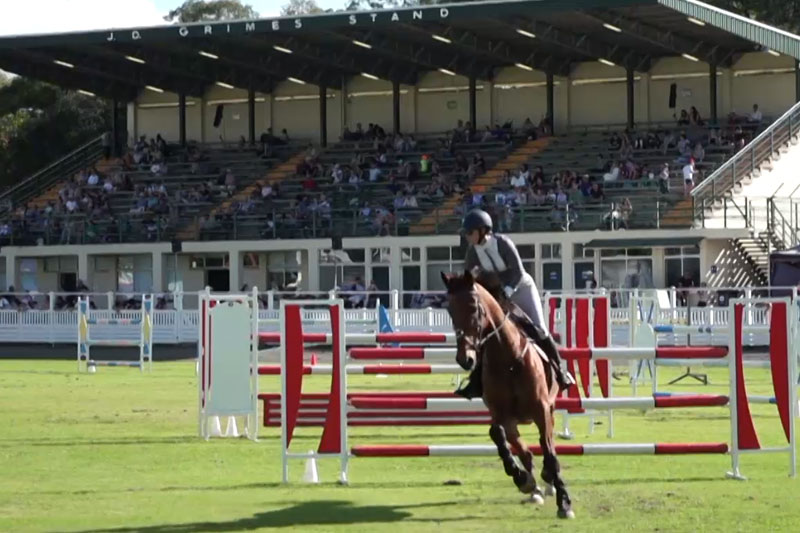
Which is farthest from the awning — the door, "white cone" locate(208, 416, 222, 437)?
"white cone" locate(208, 416, 222, 437)

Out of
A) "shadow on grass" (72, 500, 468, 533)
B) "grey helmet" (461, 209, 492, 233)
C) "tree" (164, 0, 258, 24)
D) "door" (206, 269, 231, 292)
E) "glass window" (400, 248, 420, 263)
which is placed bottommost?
"shadow on grass" (72, 500, 468, 533)

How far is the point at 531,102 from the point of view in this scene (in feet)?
199

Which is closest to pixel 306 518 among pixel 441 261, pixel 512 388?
pixel 512 388

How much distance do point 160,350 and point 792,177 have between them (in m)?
20.6

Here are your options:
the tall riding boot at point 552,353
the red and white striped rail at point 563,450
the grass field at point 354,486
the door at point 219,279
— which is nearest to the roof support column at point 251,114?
the door at point 219,279

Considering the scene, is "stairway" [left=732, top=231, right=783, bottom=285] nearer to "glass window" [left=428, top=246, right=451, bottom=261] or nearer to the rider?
"glass window" [left=428, top=246, right=451, bottom=261]

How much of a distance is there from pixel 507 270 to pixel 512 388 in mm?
1023

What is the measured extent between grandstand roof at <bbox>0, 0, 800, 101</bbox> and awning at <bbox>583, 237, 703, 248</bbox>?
6.77 metres

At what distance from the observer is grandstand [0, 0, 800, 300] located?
50250 mm

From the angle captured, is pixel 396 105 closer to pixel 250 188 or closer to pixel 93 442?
pixel 250 188

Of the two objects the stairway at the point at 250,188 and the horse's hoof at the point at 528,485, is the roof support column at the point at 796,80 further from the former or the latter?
the horse's hoof at the point at 528,485

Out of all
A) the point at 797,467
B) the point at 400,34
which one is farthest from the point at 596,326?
the point at 400,34

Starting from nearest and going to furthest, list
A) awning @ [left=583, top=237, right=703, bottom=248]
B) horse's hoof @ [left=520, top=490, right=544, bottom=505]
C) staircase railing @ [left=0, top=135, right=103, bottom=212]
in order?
horse's hoof @ [left=520, top=490, right=544, bottom=505] < awning @ [left=583, top=237, right=703, bottom=248] < staircase railing @ [left=0, top=135, right=103, bottom=212]

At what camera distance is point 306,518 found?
41.4 ft
